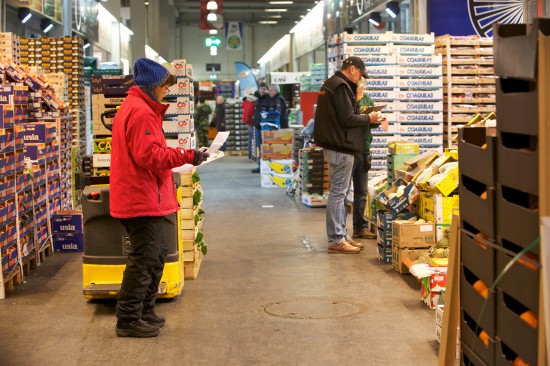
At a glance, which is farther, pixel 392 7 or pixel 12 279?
pixel 392 7

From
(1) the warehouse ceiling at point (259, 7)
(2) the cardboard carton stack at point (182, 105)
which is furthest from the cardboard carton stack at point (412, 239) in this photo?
(1) the warehouse ceiling at point (259, 7)

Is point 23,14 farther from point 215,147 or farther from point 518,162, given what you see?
point 518,162

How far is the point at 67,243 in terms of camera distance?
9516 mm

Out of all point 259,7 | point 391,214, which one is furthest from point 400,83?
point 259,7

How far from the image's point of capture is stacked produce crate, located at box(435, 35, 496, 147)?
12.6 meters

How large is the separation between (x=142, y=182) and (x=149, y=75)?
0.74 m

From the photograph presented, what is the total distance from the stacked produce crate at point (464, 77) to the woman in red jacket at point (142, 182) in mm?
7388

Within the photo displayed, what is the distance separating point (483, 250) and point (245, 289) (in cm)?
461

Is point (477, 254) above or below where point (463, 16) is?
below

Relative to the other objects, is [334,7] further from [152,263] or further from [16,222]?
[152,263]

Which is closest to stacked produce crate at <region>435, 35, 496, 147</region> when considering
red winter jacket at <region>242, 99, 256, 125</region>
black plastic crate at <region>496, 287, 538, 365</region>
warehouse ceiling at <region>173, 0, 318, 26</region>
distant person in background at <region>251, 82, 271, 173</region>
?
distant person in background at <region>251, 82, 271, 173</region>

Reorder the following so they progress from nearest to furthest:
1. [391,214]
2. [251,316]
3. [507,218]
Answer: [507,218], [251,316], [391,214]

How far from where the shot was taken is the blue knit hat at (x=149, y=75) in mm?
5820

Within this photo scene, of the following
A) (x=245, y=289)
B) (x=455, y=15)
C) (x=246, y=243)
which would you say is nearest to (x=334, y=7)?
(x=455, y=15)
